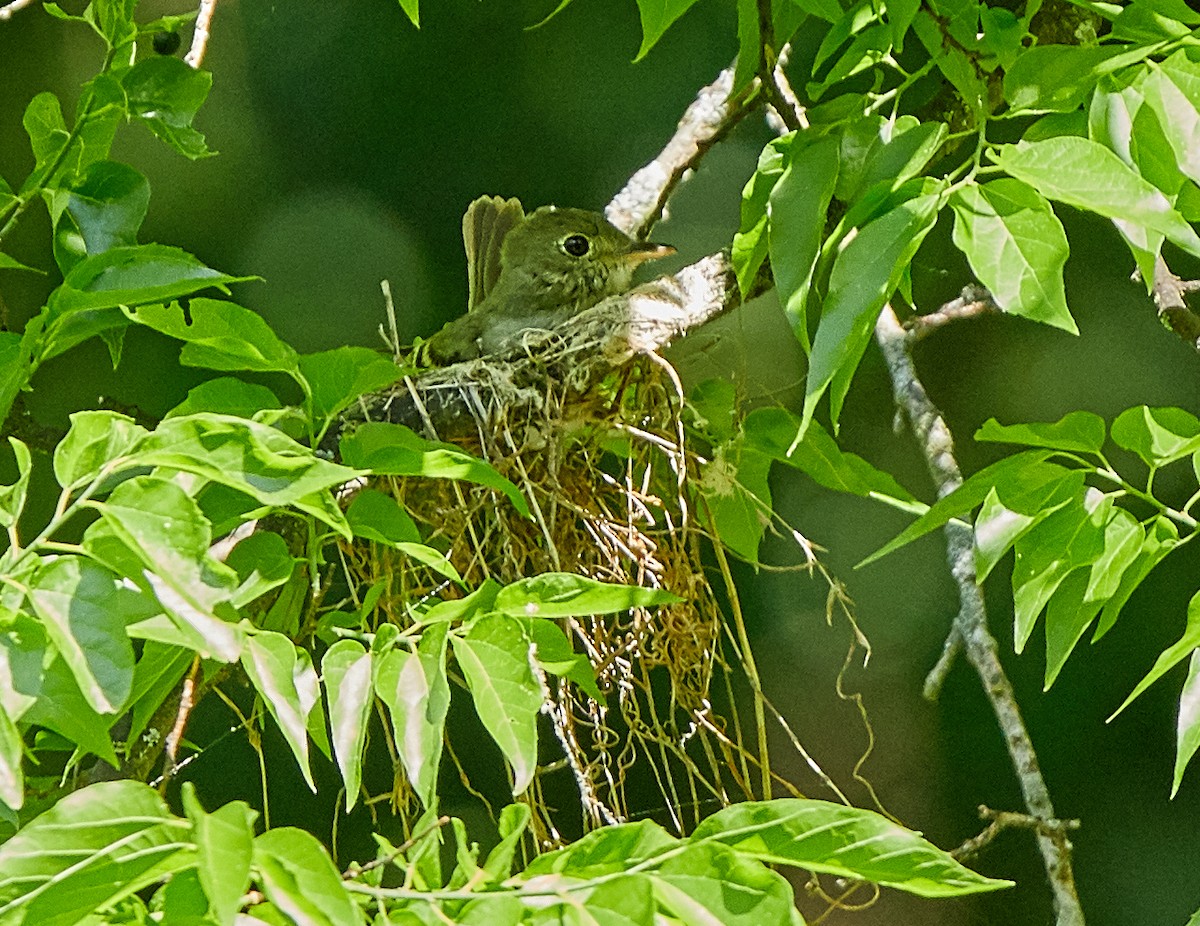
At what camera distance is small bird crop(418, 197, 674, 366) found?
252 centimetres

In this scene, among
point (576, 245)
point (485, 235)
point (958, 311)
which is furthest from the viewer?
point (485, 235)

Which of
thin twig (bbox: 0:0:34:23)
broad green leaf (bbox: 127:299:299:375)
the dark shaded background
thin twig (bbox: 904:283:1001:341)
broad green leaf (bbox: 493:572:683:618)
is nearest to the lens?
broad green leaf (bbox: 493:572:683:618)

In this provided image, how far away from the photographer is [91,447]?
961 millimetres

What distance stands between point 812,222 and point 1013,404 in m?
2.10

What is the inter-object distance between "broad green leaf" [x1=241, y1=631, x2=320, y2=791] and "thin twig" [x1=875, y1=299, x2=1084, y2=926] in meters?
0.82

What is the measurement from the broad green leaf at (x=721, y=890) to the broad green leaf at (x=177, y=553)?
1.01ft

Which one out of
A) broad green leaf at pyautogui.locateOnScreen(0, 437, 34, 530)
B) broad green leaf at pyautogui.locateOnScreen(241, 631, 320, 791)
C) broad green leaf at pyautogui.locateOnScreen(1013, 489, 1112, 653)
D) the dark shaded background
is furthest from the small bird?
broad green leaf at pyautogui.locateOnScreen(0, 437, 34, 530)

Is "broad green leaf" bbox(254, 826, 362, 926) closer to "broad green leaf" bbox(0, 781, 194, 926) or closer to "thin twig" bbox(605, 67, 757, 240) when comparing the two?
"broad green leaf" bbox(0, 781, 194, 926)

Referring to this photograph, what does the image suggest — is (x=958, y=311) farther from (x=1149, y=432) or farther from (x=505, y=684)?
(x=505, y=684)

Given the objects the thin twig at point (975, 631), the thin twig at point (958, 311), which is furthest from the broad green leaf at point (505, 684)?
the thin twig at point (958, 311)

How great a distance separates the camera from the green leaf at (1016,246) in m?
1.10

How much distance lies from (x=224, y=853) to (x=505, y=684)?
32cm

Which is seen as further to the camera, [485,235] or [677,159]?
[485,235]

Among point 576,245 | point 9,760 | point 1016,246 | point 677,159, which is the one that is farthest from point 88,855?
point 576,245
